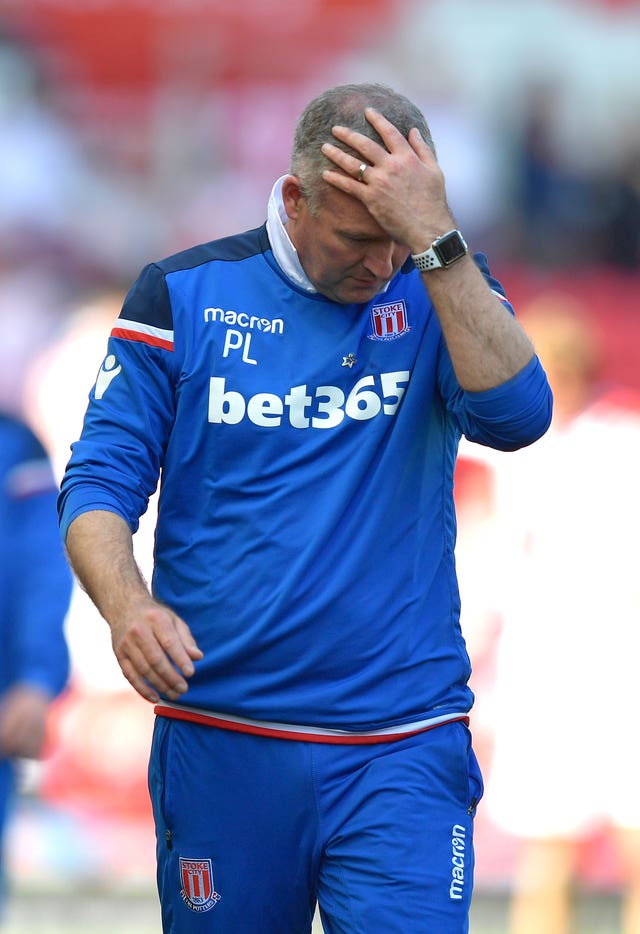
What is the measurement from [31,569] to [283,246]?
1.88 meters

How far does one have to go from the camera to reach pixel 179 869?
120 inches

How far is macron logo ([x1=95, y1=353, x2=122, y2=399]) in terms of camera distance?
2.97 metres

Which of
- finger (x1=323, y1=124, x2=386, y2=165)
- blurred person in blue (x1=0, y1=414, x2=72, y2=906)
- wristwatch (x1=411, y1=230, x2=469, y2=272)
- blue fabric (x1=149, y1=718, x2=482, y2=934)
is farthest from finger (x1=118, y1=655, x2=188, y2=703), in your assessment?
blurred person in blue (x1=0, y1=414, x2=72, y2=906)

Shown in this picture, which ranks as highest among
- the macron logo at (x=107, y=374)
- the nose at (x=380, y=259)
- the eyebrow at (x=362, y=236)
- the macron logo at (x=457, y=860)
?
the eyebrow at (x=362, y=236)

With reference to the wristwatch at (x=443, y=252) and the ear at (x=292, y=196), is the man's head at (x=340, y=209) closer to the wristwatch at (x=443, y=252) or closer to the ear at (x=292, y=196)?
the ear at (x=292, y=196)

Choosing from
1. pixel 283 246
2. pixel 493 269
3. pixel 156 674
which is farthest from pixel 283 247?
pixel 493 269

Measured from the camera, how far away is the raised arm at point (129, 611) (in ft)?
8.25

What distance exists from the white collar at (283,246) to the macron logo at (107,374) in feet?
1.24

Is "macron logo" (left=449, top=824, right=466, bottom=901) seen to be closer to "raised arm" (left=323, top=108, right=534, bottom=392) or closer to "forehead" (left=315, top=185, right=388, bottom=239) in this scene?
"raised arm" (left=323, top=108, right=534, bottom=392)

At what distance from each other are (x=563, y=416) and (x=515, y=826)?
1.67m

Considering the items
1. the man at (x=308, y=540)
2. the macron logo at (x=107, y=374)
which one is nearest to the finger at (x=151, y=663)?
the man at (x=308, y=540)

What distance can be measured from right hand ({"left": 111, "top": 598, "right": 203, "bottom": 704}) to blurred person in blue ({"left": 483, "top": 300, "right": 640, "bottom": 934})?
3.81m

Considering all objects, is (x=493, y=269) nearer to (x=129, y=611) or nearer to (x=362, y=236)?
(x=362, y=236)

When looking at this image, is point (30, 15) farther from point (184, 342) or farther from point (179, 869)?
point (179, 869)
